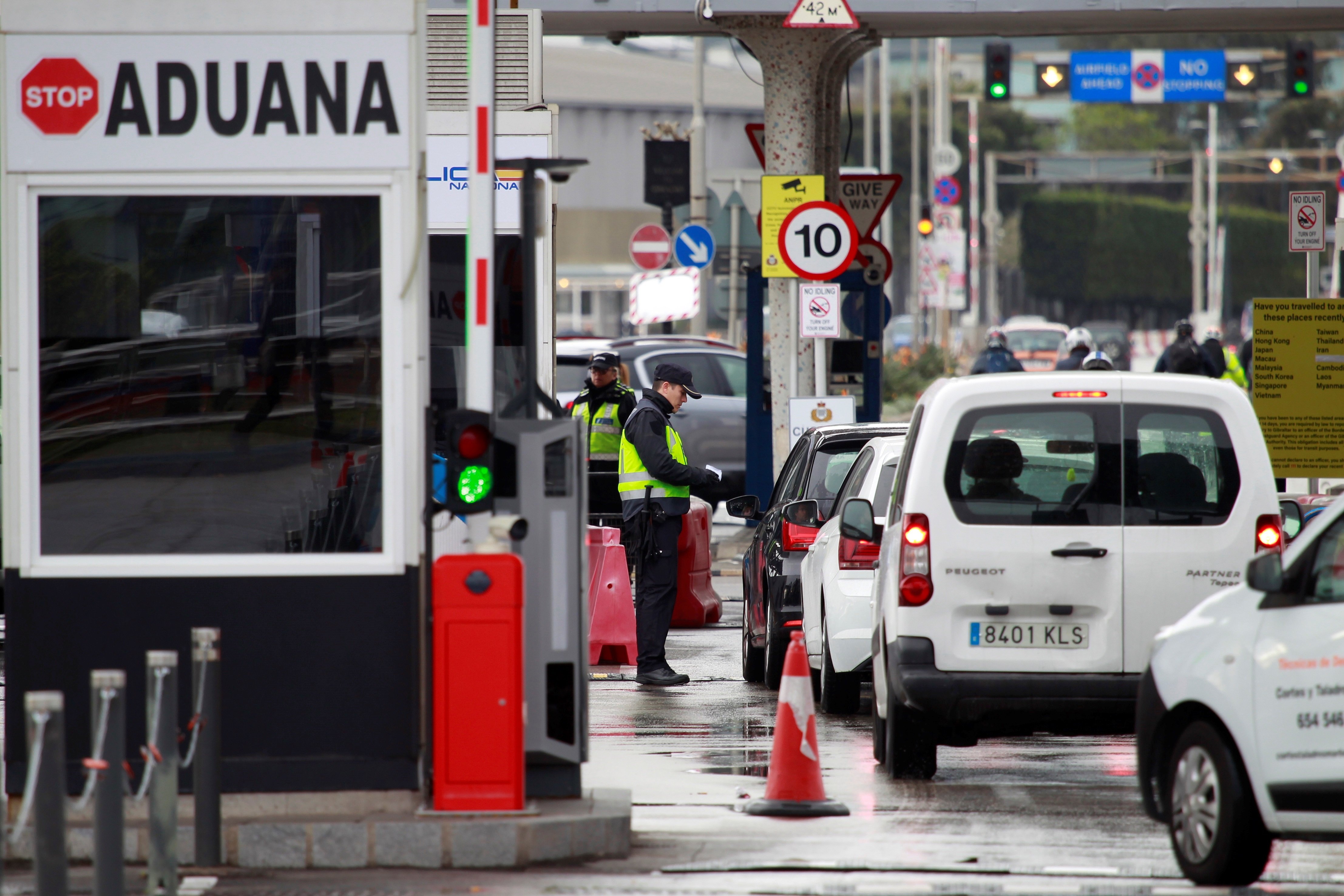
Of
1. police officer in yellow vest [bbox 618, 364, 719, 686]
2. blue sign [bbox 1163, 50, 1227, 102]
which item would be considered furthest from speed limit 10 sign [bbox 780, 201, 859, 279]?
blue sign [bbox 1163, 50, 1227, 102]

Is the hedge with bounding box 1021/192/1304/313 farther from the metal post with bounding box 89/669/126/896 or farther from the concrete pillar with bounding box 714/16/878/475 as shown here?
the metal post with bounding box 89/669/126/896

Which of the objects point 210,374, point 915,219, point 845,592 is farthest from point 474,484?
point 915,219

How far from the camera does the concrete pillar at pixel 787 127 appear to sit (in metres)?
19.3

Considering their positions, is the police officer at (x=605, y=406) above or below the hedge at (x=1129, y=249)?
below

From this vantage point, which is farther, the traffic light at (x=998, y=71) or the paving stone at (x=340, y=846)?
the traffic light at (x=998, y=71)

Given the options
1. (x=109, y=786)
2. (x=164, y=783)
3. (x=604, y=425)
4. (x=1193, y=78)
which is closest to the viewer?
(x=109, y=786)

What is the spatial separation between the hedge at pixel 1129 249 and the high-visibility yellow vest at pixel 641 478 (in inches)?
3151

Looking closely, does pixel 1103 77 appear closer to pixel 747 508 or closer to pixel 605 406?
pixel 605 406

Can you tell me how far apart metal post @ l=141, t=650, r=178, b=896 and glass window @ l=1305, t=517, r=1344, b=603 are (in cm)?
350

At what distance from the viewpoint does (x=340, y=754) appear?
710cm

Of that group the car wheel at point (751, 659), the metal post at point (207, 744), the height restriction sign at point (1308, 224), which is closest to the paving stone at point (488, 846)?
the metal post at point (207, 744)

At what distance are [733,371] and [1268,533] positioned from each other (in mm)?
15921

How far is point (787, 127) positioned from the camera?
19469mm

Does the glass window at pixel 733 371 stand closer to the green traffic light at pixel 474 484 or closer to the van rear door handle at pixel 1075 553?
the van rear door handle at pixel 1075 553
